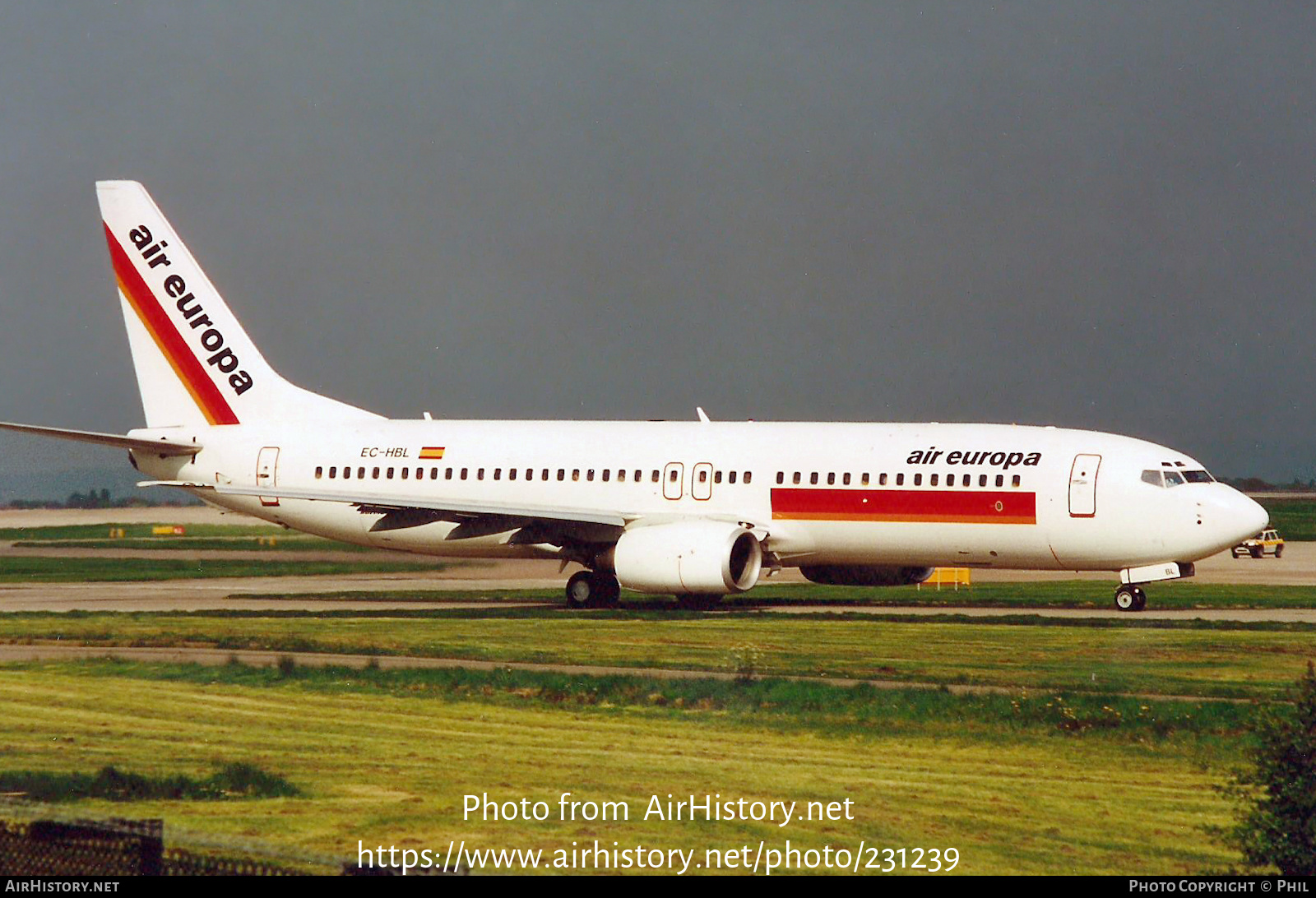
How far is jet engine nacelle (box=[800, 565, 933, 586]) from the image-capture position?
127 ft

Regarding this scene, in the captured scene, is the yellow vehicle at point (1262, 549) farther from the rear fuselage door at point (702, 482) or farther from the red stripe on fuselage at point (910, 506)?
the rear fuselage door at point (702, 482)

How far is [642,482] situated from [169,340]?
1495 cm

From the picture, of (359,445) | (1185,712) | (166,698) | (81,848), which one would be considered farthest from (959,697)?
(359,445)

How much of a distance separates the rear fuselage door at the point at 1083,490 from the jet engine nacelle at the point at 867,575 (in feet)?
18.4

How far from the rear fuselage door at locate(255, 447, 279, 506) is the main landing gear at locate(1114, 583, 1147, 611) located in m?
21.2

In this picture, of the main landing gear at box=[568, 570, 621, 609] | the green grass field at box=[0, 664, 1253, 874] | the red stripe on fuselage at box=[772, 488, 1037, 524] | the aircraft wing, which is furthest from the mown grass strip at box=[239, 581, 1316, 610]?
the green grass field at box=[0, 664, 1253, 874]

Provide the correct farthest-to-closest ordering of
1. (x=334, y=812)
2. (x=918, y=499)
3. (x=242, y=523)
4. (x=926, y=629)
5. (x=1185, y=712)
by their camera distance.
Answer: (x=242, y=523) → (x=918, y=499) → (x=926, y=629) → (x=1185, y=712) → (x=334, y=812)

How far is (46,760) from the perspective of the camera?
682 inches

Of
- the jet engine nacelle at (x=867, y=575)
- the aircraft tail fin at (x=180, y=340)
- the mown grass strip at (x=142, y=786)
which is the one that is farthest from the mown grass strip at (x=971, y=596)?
the mown grass strip at (x=142, y=786)

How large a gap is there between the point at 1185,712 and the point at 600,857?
9706 mm

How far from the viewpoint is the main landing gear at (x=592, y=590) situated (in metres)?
37.9

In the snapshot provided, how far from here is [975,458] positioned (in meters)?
35.0

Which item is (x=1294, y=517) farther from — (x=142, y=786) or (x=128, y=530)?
(x=142, y=786)

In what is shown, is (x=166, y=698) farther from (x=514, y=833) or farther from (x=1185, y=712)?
(x=1185, y=712)
